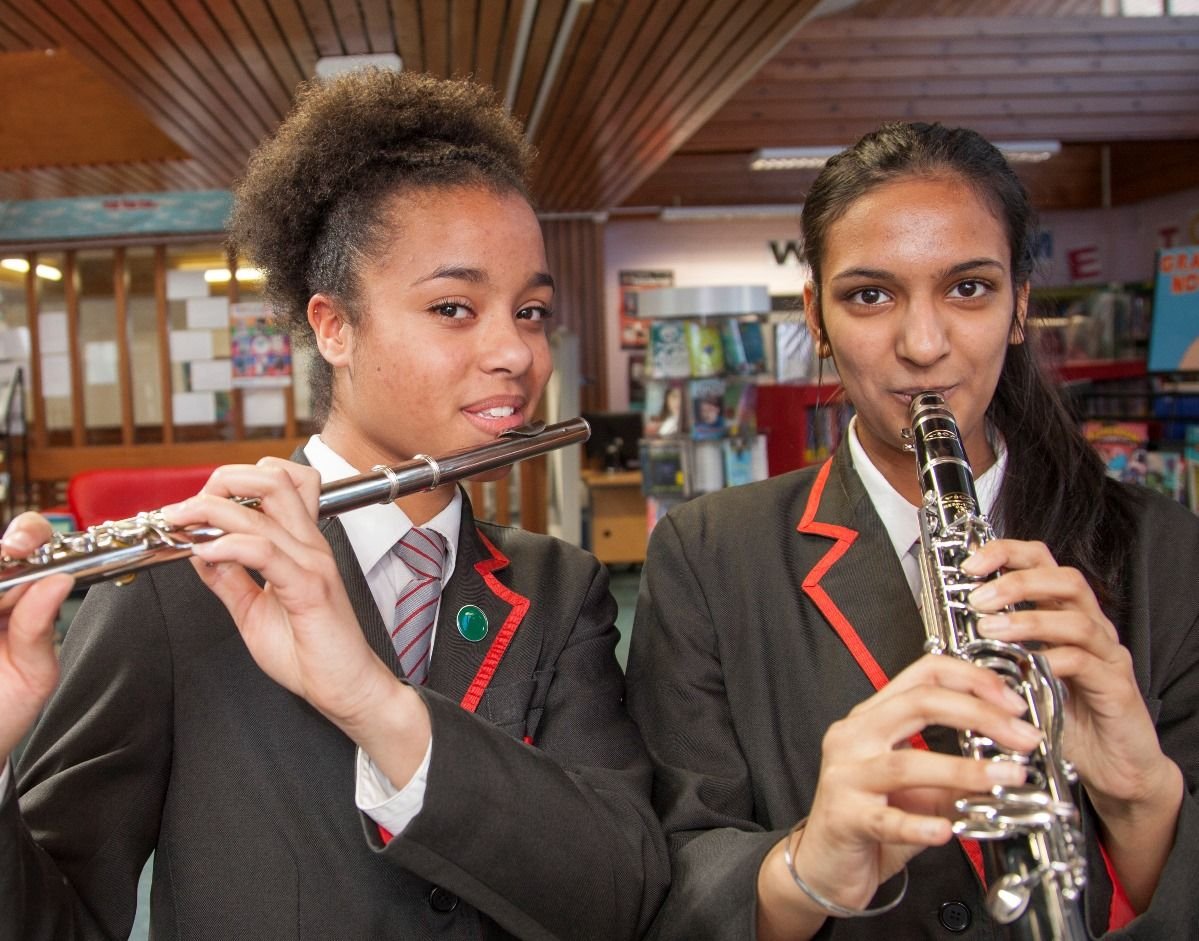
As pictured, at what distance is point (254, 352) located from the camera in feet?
27.6

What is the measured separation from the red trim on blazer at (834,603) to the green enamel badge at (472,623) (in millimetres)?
406

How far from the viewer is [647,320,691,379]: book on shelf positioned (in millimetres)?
5387

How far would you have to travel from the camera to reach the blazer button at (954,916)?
1.16m

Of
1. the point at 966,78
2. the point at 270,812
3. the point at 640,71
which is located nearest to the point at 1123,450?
the point at 640,71

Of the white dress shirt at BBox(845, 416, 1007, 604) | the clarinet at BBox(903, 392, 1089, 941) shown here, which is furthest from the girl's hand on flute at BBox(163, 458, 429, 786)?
the white dress shirt at BBox(845, 416, 1007, 604)

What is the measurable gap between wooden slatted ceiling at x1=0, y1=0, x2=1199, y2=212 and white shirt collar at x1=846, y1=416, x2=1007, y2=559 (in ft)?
11.9

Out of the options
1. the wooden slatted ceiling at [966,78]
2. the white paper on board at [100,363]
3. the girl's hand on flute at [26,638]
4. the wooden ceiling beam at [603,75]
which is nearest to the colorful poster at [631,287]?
the wooden slatted ceiling at [966,78]

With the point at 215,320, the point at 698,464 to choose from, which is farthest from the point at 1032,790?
the point at 215,320

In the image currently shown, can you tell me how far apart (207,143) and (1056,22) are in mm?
5725

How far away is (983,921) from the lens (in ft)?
3.81

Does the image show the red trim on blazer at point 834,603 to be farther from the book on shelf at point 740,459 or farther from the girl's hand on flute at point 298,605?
the book on shelf at point 740,459

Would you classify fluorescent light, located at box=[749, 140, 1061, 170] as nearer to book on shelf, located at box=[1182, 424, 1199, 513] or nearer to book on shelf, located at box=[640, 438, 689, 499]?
book on shelf, located at box=[640, 438, 689, 499]

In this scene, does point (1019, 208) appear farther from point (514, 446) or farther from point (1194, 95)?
point (1194, 95)

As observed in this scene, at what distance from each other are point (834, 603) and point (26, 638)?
0.88 m
